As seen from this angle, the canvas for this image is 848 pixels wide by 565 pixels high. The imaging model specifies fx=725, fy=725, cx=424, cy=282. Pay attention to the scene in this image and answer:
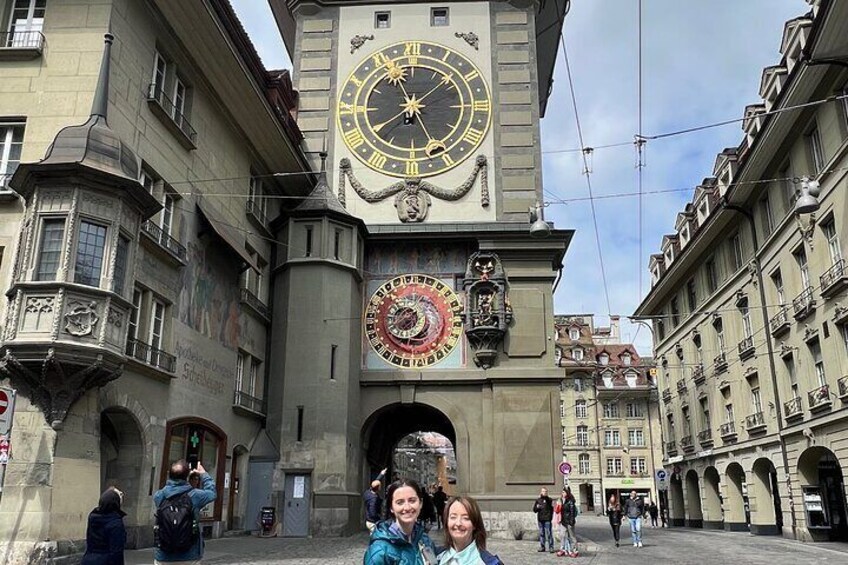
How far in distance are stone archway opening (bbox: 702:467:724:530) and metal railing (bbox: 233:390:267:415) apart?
23.9 m

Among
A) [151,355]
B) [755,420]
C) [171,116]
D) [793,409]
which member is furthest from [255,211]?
[755,420]

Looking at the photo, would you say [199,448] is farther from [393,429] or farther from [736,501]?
[736,501]

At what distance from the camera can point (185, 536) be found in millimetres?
6777

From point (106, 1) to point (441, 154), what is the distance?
48.1 feet

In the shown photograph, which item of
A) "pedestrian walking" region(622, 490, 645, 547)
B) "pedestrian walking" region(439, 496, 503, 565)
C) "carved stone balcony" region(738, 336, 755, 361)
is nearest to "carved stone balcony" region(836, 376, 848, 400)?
"pedestrian walking" region(622, 490, 645, 547)

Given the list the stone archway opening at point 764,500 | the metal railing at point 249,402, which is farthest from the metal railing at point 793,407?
the metal railing at point 249,402

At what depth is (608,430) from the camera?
68.0 meters

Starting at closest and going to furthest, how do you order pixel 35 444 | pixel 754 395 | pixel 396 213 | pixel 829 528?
pixel 35 444 < pixel 829 528 < pixel 396 213 < pixel 754 395

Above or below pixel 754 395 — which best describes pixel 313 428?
below

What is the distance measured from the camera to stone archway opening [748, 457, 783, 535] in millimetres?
30297

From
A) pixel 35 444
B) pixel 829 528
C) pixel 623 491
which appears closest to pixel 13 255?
pixel 35 444

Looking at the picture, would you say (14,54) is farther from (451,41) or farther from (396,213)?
(451,41)

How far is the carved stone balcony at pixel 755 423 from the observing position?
96.7 feet

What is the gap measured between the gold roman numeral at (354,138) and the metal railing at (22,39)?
1417cm
